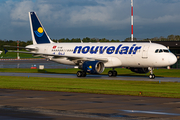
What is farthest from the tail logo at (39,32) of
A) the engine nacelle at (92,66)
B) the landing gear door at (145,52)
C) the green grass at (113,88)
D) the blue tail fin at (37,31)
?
the green grass at (113,88)

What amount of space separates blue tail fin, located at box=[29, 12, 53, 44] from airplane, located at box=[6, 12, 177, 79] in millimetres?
1558

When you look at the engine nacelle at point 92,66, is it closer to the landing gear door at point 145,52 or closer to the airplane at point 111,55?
the airplane at point 111,55

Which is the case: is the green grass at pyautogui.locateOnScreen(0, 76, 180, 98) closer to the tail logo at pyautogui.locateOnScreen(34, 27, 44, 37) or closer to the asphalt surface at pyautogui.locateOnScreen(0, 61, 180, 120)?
the asphalt surface at pyautogui.locateOnScreen(0, 61, 180, 120)

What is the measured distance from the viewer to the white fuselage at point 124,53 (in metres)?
40.5

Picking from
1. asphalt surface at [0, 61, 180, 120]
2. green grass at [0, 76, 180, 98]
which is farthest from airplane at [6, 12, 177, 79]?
asphalt surface at [0, 61, 180, 120]

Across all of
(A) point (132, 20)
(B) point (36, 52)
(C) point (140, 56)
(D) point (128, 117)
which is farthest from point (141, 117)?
(A) point (132, 20)

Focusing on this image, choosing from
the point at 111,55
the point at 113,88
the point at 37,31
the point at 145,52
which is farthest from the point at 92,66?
the point at 37,31

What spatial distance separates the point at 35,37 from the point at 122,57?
56.8 ft

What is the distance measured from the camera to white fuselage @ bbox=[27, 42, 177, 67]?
133 feet

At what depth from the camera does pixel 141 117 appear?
558 inches

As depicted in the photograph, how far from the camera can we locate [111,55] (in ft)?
144

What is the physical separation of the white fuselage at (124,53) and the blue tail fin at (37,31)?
15.2 ft

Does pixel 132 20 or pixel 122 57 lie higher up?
pixel 132 20

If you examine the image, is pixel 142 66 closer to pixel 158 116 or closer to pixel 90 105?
pixel 90 105
